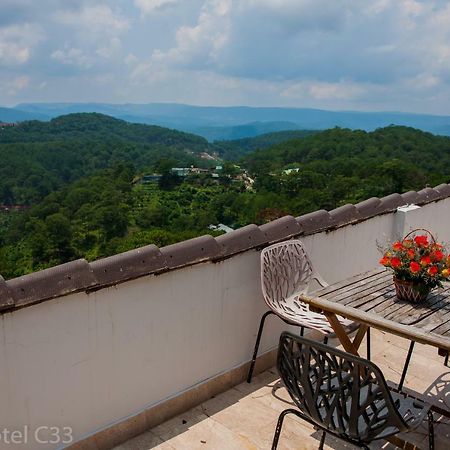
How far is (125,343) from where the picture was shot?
2.09 meters

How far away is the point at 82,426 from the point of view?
200 cm

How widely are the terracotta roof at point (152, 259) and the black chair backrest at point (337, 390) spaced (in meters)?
0.73

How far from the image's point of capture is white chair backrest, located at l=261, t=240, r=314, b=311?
2.60 meters

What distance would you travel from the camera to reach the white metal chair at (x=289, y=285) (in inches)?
97.7

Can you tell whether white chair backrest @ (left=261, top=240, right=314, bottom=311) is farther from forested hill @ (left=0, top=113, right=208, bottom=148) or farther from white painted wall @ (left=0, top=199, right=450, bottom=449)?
forested hill @ (left=0, top=113, right=208, bottom=148)

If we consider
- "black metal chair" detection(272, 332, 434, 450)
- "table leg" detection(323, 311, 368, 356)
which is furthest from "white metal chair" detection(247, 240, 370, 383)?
"black metal chair" detection(272, 332, 434, 450)

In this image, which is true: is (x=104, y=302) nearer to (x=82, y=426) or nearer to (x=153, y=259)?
(x=153, y=259)

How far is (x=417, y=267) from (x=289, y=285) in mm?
890

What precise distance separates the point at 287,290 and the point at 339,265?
0.65m

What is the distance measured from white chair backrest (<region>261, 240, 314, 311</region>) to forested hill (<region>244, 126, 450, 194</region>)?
95.4 feet

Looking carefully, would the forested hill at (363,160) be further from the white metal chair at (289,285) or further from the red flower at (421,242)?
the red flower at (421,242)

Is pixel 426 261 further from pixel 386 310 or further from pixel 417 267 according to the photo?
pixel 386 310

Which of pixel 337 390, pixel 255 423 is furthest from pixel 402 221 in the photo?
pixel 337 390

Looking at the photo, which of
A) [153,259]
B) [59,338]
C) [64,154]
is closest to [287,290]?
[153,259]
